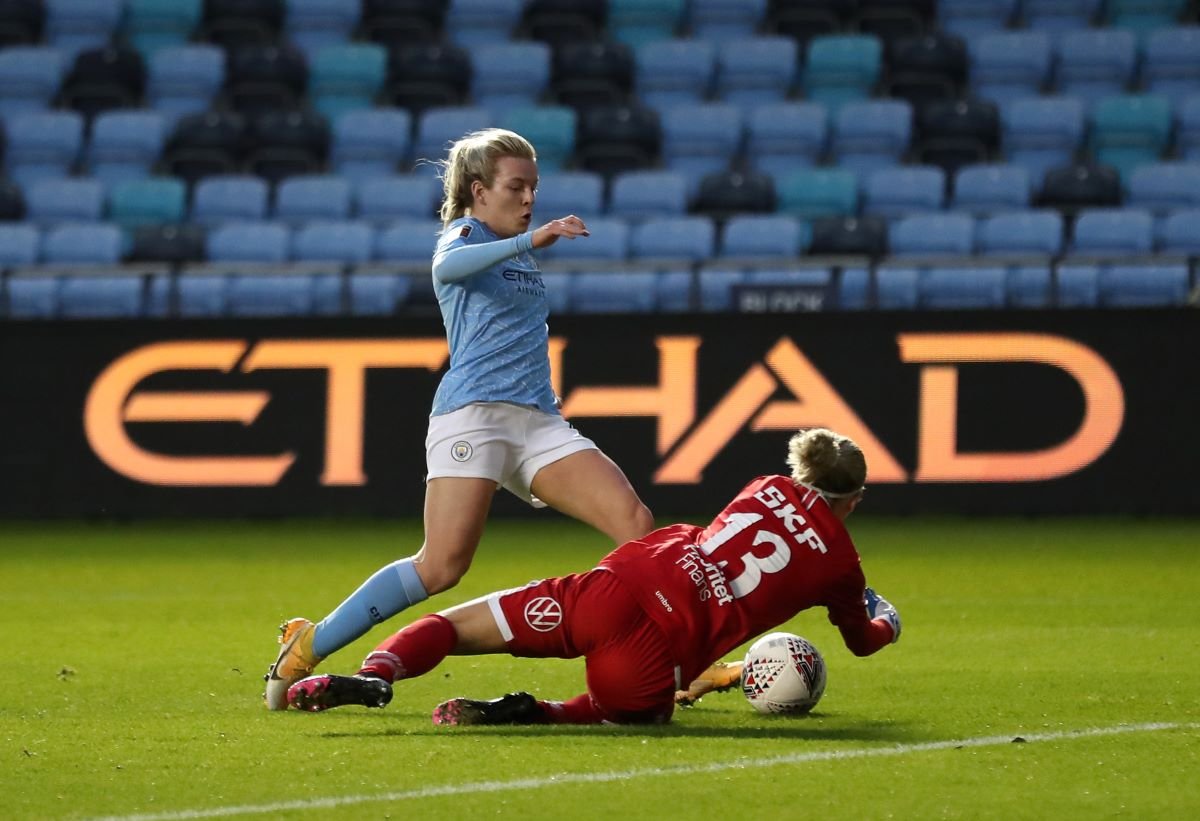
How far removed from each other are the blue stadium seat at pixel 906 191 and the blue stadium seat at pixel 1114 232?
1.37 meters

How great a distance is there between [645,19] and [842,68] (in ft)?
6.79

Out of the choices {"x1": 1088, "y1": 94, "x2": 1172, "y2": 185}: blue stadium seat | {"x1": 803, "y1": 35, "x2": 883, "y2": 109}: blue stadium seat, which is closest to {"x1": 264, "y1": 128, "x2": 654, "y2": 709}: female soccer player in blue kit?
{"x1": 1088, "y1": 94, "x2": 1172, "y2": 185}: blue stadium seat

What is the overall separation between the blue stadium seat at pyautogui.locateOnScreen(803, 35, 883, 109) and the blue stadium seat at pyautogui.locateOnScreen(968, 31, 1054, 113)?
0.90m

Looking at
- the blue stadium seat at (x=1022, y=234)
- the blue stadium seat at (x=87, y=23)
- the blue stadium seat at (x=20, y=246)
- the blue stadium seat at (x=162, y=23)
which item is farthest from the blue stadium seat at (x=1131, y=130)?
the blue stadium seat at (x=87, y=23)

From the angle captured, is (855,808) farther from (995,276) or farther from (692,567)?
(995,276)

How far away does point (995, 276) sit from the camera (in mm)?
12609

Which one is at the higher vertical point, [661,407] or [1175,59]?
[1175,59]

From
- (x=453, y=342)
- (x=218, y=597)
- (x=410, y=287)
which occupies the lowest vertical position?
(x=218, y=597)

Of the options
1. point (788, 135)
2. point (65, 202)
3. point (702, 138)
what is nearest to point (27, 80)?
point (65, 202)

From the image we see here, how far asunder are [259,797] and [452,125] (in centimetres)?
1277

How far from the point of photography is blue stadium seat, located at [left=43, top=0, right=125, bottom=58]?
18.6 meters

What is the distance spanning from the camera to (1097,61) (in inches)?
660

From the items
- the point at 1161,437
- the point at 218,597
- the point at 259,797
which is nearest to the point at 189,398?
the point at 218,597

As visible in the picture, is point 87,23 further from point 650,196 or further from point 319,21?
point 650,196
